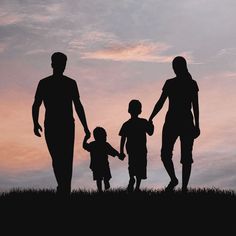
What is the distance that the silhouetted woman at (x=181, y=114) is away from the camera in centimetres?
1560

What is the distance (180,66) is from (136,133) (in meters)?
2.57

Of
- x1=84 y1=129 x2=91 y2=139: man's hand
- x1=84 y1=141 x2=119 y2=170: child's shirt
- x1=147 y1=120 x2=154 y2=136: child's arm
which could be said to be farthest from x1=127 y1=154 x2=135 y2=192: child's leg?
x1=84 y1=129 x2=91 y2=139: man's hand

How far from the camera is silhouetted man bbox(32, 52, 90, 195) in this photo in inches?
542

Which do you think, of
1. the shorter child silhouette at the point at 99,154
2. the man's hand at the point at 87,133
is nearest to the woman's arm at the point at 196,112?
the man's hand at the point at 87,133

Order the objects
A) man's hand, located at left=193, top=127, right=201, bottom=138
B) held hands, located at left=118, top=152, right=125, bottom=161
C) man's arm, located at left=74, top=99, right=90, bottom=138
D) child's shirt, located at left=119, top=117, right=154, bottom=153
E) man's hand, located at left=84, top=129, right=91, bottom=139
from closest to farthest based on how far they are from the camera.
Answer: man's arm, located at left=74, top=99, right=90, bottom=138, man's hand, located at left=84, top=129, right=91, bottom=139, man's hand, located at left=193, top=127, right=201, bottom=138, child's shirt, located at left=119, top=117, right=154, bottom=153, held hands, located at left=118, top=152, right=125, bottom=161

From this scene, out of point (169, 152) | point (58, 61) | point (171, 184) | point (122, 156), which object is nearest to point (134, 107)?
point (122, 156)

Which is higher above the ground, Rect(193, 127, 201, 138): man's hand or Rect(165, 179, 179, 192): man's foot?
Rect(193, 127, 201, 138): man's hand

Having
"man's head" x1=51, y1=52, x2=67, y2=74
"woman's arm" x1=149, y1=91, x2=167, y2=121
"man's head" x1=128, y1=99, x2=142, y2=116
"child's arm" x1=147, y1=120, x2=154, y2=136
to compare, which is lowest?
"child's arm" x1=147, y1=120, x2=154, y2=136

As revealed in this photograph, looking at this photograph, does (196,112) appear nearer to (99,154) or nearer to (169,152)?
(169,152)

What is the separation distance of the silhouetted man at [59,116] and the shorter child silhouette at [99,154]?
4.30 meters

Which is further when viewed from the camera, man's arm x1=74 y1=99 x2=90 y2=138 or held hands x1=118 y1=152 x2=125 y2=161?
held hands x1=118 y1=152 x2=125 y2=161

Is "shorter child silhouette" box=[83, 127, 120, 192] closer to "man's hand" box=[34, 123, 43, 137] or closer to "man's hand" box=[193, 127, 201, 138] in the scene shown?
→ "man's hand" box=[193, 127, 201, 138]

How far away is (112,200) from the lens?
15180 millimetres

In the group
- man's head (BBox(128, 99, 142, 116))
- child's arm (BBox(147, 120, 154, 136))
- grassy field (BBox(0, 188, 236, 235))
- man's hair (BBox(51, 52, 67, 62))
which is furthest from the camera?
man's head (BBox(128, 99, 142, 116))
